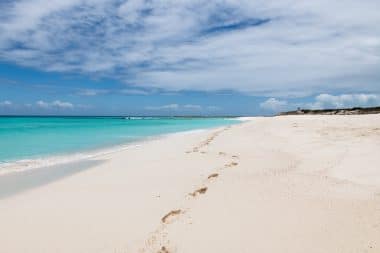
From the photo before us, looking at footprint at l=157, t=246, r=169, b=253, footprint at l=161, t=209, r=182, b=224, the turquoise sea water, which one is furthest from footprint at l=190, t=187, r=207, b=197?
the turquoise sea water

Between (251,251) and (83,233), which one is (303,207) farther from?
(83,233)

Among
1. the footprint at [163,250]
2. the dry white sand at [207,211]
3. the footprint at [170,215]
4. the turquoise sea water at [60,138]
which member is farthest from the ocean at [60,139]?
the footprint at [163,250]

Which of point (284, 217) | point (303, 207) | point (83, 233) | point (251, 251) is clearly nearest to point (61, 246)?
point (83, 233)

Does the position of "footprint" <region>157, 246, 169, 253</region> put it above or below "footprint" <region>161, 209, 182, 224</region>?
below

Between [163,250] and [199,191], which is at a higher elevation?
[199,191]

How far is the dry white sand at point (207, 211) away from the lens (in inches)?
161

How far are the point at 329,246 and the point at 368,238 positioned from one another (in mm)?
533

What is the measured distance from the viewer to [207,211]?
5172mm

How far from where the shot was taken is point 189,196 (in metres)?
6.15

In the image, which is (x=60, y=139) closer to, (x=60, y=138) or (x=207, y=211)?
(x=60, y=138)

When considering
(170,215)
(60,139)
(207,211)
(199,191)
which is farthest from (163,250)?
(60,139)

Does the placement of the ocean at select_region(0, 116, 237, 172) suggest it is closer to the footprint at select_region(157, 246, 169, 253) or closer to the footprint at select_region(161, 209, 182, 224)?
the footprint at select_region(161, 209, 182, 224)

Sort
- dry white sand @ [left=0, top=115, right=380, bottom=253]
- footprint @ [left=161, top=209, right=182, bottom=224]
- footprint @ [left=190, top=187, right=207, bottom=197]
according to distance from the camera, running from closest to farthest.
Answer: dry white sand @ [left=0, top=115, right=380, bottom=253]
footprint @ [left=161, top=209, right=182, bottom=224]
footprint @ [left=190, top=187, right=207, bottom=197]

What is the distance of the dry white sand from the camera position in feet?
13.4
